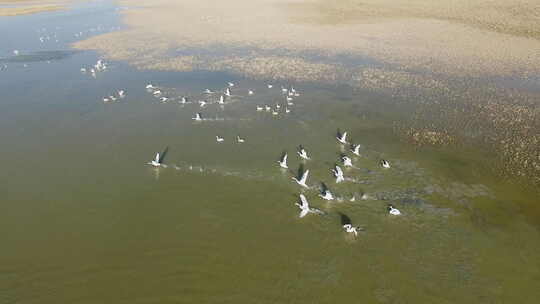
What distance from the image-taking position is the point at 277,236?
52.9ft

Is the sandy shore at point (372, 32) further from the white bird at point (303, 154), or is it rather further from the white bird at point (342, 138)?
the white bird at point (303, 154)

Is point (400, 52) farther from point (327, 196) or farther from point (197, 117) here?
point (327, 196)

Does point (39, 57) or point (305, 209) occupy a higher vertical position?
point (39, 57)

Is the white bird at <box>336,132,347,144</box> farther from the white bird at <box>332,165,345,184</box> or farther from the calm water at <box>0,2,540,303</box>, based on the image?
the white bird at <box>332,165,345,184</box>

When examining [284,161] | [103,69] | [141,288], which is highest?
[103,69]

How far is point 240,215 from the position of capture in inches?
687

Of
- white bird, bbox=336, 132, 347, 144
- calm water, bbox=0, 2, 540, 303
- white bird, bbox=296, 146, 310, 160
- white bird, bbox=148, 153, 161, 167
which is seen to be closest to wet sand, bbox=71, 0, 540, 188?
calm water, bbox=0, 2, 540, 303

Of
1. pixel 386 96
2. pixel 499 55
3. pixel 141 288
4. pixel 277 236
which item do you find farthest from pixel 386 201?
pixel 499 55

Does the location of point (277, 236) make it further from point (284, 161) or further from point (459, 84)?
point (459, 84)

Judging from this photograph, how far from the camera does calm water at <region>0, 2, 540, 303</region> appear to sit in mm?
13852

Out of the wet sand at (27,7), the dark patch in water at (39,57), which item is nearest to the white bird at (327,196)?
the dark patch in water at (39,57)

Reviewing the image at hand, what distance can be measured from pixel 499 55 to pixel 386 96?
16.3m

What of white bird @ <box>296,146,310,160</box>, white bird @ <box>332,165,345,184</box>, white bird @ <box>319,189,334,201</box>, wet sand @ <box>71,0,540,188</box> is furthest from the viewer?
wet sand @ <box>71,0,540,188</box>

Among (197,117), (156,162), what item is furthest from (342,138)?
(156,162)
